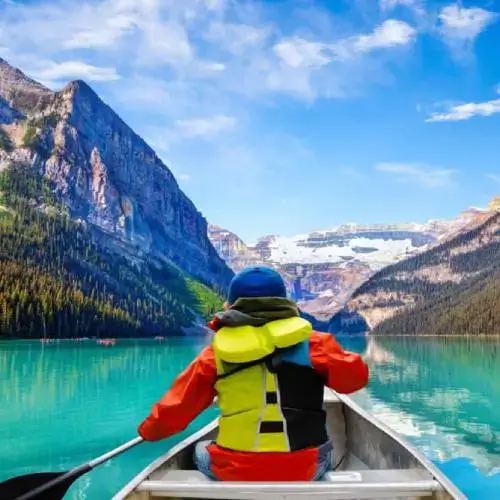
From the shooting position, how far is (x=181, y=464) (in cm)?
709

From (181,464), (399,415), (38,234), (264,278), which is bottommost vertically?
(399,415)

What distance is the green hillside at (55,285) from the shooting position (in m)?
122

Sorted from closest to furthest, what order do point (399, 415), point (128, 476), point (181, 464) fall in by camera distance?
point (181, 464)
point (128, 476)
point (399, 415)

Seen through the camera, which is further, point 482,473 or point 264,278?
point 482,473

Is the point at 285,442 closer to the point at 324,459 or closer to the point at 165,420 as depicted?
the point at 324,459

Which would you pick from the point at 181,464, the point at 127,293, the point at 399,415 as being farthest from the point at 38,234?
the point at 181,464

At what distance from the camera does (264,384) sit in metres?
5.29

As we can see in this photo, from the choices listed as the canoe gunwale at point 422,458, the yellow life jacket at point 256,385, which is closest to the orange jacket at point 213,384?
the yellow life jacket at point 256,385

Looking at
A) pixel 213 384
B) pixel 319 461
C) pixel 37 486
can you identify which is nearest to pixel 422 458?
pixel 319 461

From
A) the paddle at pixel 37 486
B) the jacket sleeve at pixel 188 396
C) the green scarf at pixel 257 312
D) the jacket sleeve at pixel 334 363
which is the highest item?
the green scarf at pixel 257 312

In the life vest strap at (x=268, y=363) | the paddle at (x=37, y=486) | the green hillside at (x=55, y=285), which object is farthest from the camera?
the green hillside at (x=55, y=285)

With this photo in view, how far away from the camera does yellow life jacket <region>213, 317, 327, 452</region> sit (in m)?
5.18

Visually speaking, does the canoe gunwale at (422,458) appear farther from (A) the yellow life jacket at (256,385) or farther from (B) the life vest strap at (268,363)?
(B) the life vest strap at (268,363)

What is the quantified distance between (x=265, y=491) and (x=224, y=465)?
0.60 m
